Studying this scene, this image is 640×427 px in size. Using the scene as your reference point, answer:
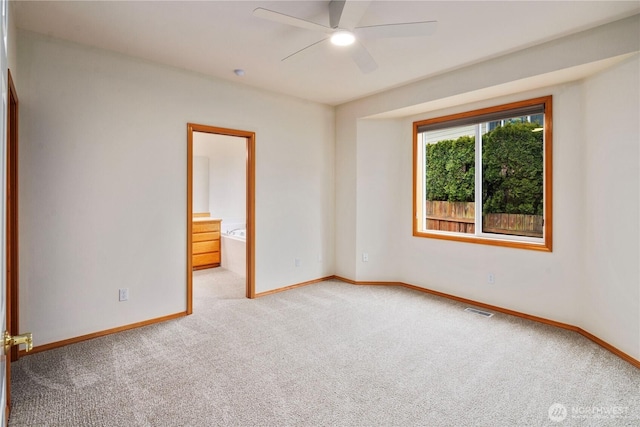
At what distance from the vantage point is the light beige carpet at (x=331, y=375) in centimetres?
201

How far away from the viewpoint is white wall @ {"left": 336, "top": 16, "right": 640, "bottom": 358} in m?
2.69

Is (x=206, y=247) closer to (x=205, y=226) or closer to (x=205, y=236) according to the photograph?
(x=205, y=236)

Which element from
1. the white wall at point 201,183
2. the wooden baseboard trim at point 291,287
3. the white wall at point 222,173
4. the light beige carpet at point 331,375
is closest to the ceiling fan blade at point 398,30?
the light beige carpet at point 331,375

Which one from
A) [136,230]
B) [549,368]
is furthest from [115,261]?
[549,368]

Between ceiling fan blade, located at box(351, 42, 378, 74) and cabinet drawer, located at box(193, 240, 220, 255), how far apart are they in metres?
4.01

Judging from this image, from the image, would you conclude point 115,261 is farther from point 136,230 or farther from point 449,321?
point 449,321

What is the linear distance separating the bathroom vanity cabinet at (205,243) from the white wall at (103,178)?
204 cm

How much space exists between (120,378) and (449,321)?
2.89 meters

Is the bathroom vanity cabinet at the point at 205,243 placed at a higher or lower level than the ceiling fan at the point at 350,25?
lower

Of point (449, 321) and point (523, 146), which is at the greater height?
point (523, 146)

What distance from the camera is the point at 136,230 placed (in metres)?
3.29

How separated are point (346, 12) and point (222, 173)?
16.5 feet

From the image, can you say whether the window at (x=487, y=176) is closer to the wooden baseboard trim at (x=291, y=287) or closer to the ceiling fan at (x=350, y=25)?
the wooden baseboard trim at (x=291, y=287)

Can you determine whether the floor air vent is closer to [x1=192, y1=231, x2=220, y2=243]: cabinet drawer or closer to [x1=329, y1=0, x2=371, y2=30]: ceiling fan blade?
[x1=329, y1=0, x2=371, y2=30]: ceiling fan blade
